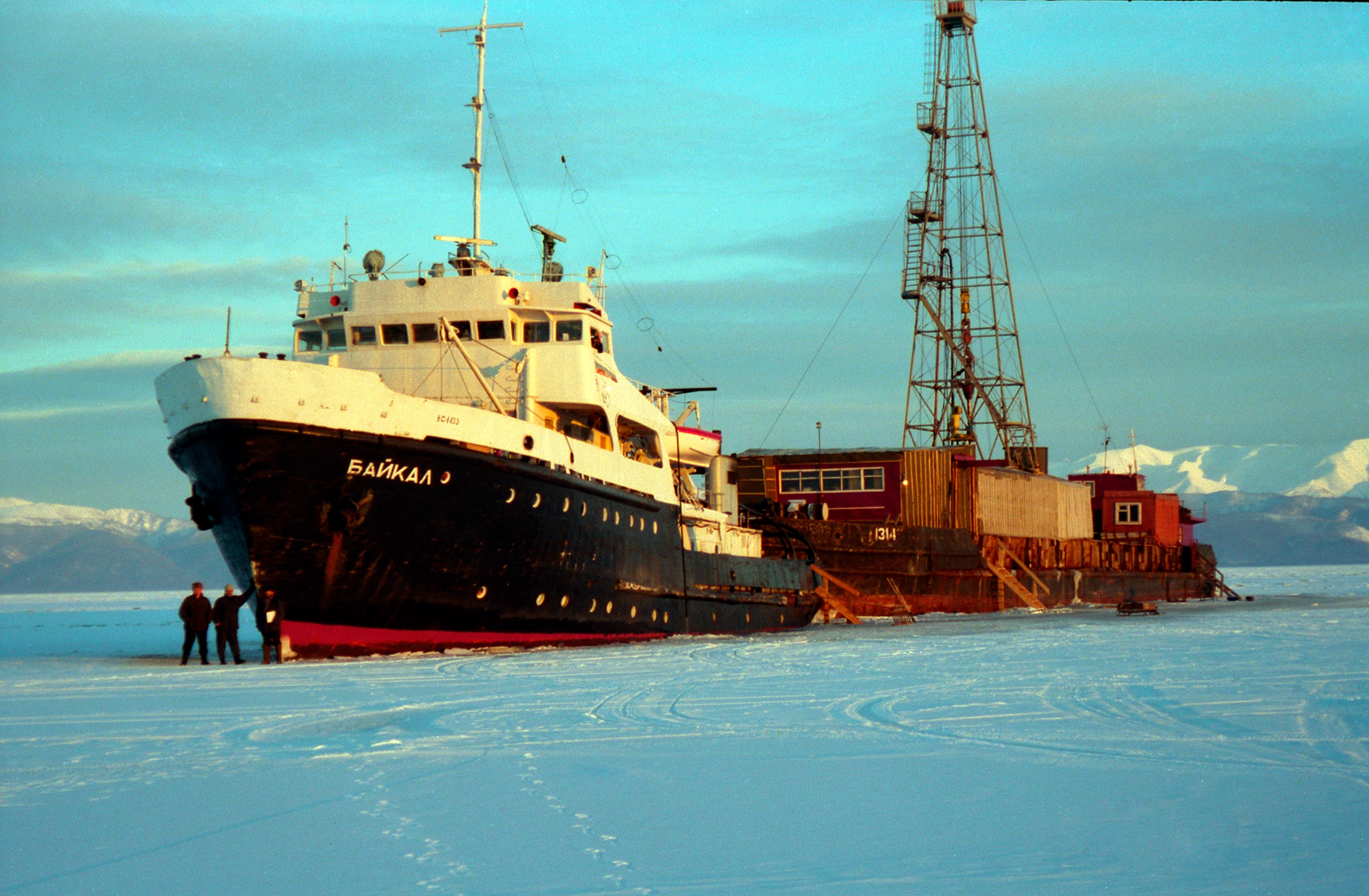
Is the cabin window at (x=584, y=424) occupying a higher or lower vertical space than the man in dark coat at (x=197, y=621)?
higher

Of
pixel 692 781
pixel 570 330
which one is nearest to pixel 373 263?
pixel 570 330

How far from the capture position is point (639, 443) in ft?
92.3

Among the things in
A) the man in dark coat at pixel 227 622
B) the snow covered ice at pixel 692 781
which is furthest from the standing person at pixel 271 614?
the snow covered ice at pixel 692 781

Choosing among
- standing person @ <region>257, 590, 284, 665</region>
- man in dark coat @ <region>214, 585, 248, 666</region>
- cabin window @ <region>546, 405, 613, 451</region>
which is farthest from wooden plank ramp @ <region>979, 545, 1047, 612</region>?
standing person @ <region>257, 590, 284, 665</region>

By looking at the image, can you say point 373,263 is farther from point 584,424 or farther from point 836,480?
point 836,480

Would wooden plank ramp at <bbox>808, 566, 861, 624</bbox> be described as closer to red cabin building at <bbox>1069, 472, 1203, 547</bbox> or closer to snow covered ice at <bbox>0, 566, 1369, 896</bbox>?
snow covered ice at <bbox>0, 566, 1369, 896</bbox>

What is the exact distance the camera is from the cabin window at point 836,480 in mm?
40406

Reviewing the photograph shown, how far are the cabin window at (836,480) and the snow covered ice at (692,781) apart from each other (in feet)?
74.3

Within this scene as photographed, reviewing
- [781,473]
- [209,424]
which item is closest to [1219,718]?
[209,424]

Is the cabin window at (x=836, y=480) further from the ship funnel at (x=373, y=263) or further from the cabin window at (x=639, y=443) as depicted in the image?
the ship funnel at (x=373, y=263)

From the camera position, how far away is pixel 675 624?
86.5ft

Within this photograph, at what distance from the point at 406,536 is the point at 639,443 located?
918 cm

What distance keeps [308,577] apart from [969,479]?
26899 millimetres

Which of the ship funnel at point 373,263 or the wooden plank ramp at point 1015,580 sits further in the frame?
the wooden plank ramp at point 1015,580
